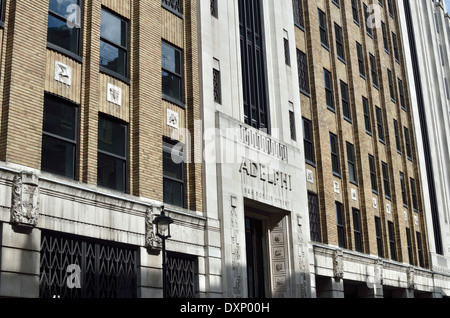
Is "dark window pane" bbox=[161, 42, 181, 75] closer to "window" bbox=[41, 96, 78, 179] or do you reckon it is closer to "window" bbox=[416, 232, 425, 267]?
"window" bbox=[41, 96, 78, 179]

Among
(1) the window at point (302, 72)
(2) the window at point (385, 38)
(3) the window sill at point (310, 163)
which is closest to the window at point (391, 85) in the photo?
(2) the window at point (385, 38)

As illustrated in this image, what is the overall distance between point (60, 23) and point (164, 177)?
559 centimetres

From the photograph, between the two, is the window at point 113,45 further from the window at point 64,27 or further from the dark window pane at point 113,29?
the window at point 64,27

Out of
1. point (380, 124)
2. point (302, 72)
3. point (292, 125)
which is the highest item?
point (302, 72)

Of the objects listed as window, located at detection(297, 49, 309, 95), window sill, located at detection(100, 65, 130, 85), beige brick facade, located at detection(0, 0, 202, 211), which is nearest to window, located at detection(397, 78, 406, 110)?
window, located at detection(297, 49, 309, 95)

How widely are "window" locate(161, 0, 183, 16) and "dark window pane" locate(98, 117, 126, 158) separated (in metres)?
5.22

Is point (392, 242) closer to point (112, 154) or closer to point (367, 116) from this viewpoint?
point (367, 116)

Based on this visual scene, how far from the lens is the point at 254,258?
2483 centimetres

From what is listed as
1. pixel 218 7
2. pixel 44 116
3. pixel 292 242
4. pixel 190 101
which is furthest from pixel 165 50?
pixel 292 242

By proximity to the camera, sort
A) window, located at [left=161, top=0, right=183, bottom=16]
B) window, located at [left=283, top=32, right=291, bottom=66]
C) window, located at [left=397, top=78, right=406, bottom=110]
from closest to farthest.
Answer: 1. window, located at [left=161, top=0, right=183, bottom=16]
2. window, located at [left=283, top=32, right=291, bottom=66]
3. window, located at [left=397, top=78, right=406, bottom=110]

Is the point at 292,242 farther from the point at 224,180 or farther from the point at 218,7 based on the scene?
the point at 218,7

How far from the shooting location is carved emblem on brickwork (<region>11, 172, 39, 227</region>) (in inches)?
585

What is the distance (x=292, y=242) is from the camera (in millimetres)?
25141

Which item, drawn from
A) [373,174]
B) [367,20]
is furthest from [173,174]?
[367,20]
